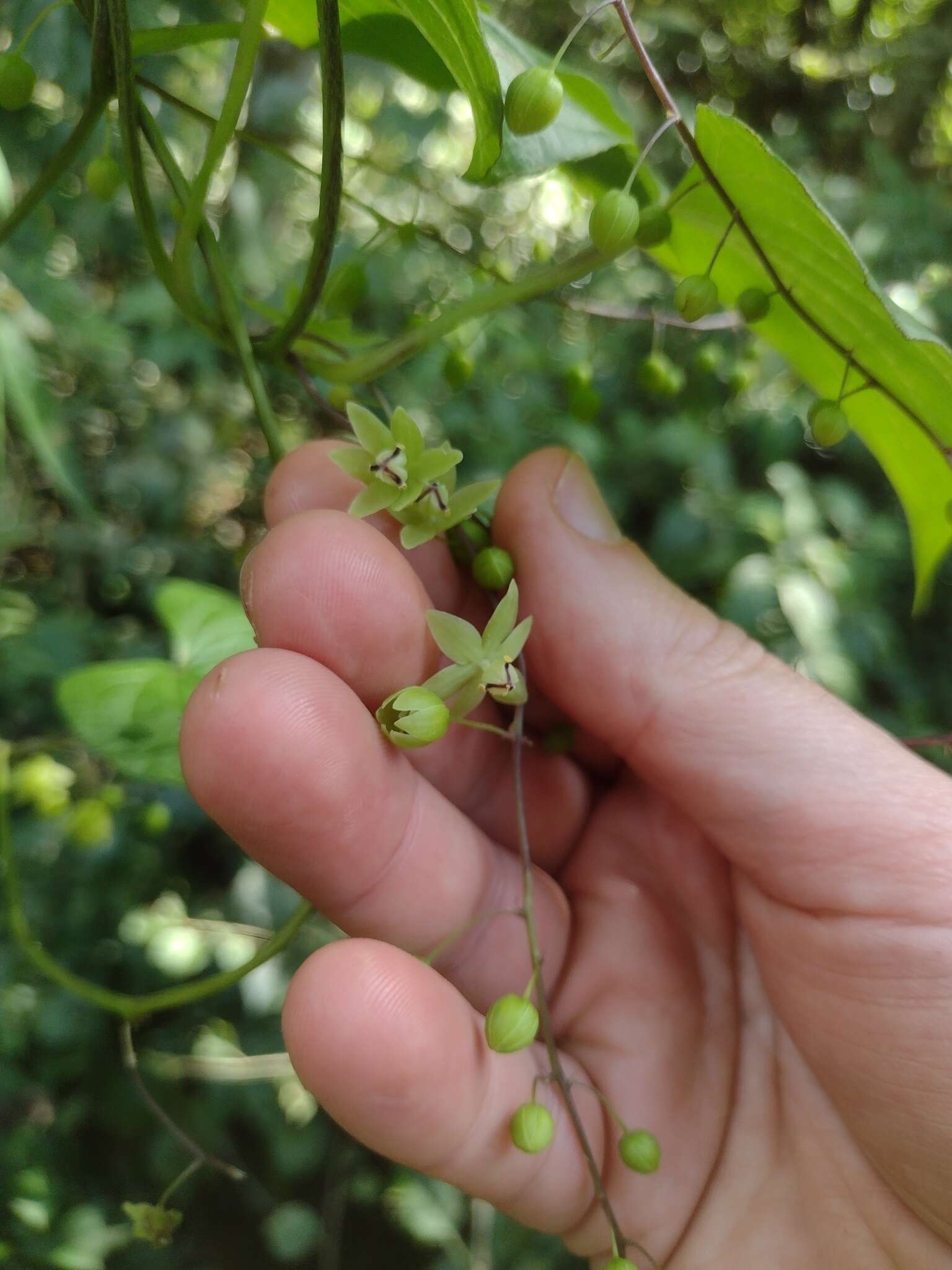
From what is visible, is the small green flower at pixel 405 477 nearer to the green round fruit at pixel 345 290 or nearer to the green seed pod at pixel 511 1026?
the green round fruit at pixel 345 290

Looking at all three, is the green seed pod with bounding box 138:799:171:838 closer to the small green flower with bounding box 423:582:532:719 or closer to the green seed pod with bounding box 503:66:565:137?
the small green flower with bounding box 423:582:532:719

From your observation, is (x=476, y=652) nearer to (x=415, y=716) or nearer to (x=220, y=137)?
(x=415, y=716)

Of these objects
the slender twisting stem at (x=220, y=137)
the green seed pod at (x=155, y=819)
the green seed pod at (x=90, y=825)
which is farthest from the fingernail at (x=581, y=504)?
the green seed pod at (x=90, y=825)

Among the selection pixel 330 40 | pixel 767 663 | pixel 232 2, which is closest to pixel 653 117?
pixel 232 2

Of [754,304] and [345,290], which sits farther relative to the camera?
[345,290]

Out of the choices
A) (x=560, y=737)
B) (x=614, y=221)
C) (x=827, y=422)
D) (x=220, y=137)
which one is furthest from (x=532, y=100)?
(x=560, y=737)

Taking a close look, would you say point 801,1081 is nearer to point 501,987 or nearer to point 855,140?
point 501,987
